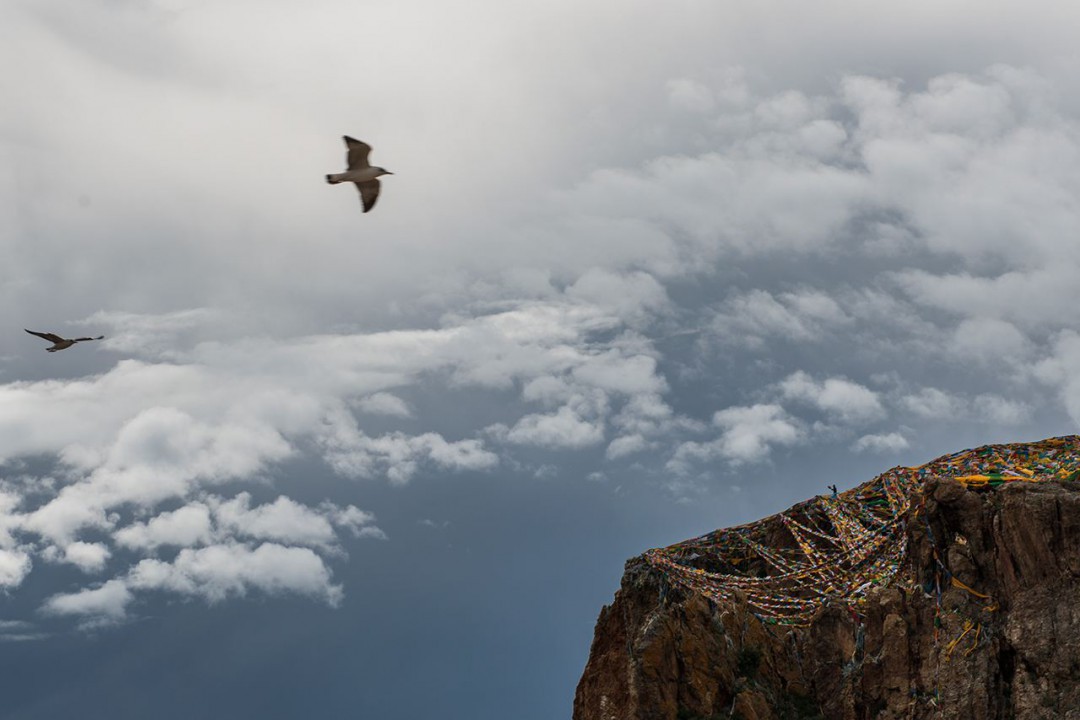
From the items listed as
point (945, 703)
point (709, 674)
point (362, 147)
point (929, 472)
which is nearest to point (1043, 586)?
point (945, 703)

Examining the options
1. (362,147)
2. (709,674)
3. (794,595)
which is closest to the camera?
(362,147)

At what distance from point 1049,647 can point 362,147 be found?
33158 millimetres

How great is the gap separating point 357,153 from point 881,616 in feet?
104

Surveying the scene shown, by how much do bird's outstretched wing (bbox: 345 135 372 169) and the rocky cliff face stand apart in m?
28.1

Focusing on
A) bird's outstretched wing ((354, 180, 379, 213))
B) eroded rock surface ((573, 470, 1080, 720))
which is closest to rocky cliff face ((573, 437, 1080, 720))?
eroded rock surface ((573, 470, 1080, 720))

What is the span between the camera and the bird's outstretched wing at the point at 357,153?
5228cm

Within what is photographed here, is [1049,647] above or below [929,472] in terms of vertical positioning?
below

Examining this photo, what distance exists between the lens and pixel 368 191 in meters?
52.3

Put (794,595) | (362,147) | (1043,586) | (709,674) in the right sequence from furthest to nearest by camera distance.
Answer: (794,595) < (709,674) < (1043,586) < (362,147)

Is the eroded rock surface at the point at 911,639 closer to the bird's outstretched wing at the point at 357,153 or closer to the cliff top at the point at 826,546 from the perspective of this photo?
the cliff top at the point at 826,546

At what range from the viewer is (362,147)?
172 feet

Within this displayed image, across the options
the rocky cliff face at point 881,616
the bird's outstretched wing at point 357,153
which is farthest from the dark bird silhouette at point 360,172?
the rocky cliff face at point 881,616

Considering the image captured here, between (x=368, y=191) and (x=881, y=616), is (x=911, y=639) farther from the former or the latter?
(x=368, y=191)

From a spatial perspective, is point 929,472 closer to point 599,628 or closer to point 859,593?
point 859,593
